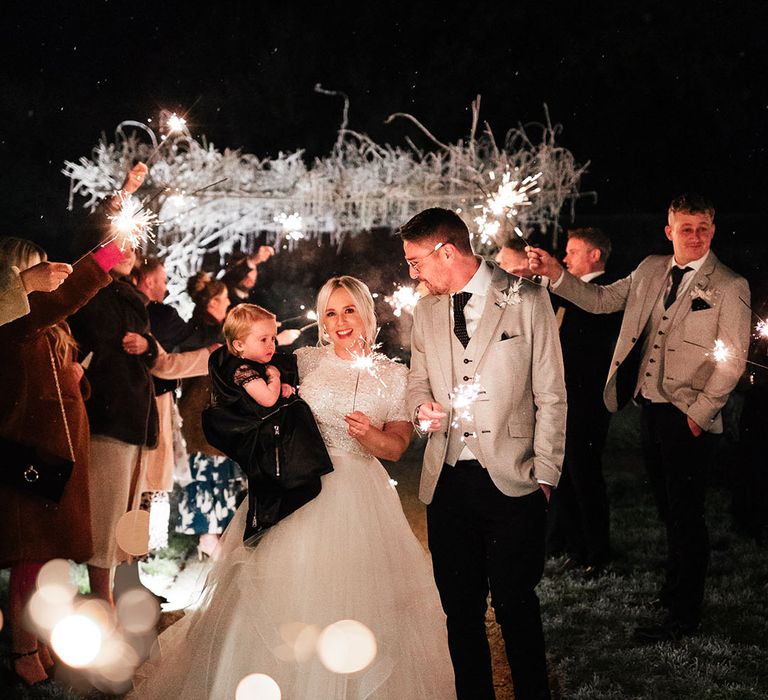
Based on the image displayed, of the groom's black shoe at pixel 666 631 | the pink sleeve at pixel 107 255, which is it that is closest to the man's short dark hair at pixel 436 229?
the pink sleeve at pixel 107 255

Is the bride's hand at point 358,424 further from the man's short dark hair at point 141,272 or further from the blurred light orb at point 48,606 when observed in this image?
the man's short dark hair at point 141,272

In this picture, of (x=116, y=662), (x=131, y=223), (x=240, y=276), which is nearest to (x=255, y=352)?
(x=131, y=223)

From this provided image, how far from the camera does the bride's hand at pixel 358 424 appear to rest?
12.1 feet

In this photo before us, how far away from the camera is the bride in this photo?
3471 mm

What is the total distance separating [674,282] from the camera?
4566 millimetres

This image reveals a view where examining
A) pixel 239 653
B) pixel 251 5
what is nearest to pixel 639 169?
pixel 251 5

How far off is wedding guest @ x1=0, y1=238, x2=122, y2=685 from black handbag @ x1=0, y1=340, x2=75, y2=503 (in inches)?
0.9

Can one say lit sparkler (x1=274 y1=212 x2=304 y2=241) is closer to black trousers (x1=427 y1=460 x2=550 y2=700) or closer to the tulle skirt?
the tulle skirt

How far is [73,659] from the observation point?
14.2ft

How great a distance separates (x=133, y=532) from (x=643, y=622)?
9.90 ft

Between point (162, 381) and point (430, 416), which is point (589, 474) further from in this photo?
point (162, 381)

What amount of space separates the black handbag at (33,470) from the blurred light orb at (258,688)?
1.43m

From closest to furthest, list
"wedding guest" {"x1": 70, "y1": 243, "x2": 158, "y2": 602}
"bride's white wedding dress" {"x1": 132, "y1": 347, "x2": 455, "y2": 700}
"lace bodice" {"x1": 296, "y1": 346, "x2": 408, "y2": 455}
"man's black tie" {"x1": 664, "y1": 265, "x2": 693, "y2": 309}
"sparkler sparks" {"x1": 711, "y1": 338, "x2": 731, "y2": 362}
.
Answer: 1. "bride's white wedding dress" {"x1": 132, "y1": 347, "x2": 455, "y2": 700}
2. "lace bodice" {"x1": 296, "y1": 346, "x2": 408, "y2": 455}
3. "sparkler sparks" {"x1": 711, "y1": 338, "x2": 731, "y2": 362}
4. "man's black tie" {"x1": 664, "y1": 265, "x2": 693, "y2": 309}
5. "wedding guest" {"x1": 70, "y1": 243, "x2": 158, "y2": 602}

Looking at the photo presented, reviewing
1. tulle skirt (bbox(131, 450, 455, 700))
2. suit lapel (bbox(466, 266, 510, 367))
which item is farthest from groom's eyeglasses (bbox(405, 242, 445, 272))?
tulle skirt (bbox(131, 450, 455, 700))
